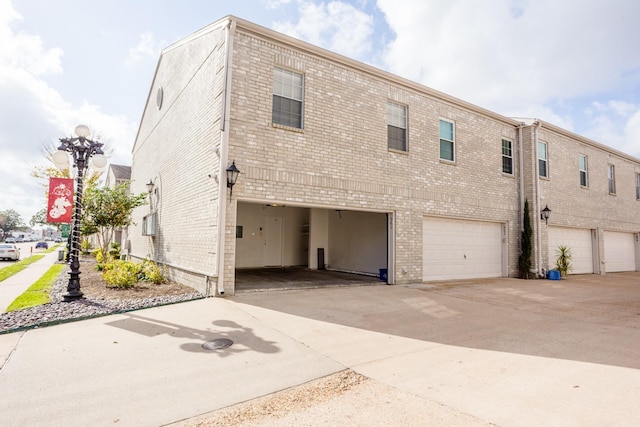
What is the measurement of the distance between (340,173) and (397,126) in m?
2.86

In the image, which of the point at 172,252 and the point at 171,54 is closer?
the point at 172,252

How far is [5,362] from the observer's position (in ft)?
13.0

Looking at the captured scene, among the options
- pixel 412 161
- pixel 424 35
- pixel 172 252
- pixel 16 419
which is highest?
pixel 424 35

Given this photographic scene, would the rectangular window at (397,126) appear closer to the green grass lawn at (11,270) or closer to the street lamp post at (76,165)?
the street lamp post at (76,165)

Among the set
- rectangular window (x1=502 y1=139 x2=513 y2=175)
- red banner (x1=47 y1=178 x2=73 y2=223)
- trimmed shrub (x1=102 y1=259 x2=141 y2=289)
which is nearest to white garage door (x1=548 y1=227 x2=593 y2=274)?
rectangular window (x1=502 y1=139 x2=513 y2=175)

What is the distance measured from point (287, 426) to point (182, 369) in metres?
1.68

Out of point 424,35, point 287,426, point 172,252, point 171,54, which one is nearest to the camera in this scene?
point 287,426

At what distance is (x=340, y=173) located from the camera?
359 inches

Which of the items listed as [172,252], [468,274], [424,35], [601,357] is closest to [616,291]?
[468,274]

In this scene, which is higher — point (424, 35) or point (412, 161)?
point (424, 35)

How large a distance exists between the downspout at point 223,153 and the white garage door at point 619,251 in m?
18.4

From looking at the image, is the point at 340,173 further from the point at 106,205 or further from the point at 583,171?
the point at 583,171

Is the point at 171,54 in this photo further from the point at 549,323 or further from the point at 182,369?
the point at 549,323

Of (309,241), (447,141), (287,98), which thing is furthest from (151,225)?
(447,141)
